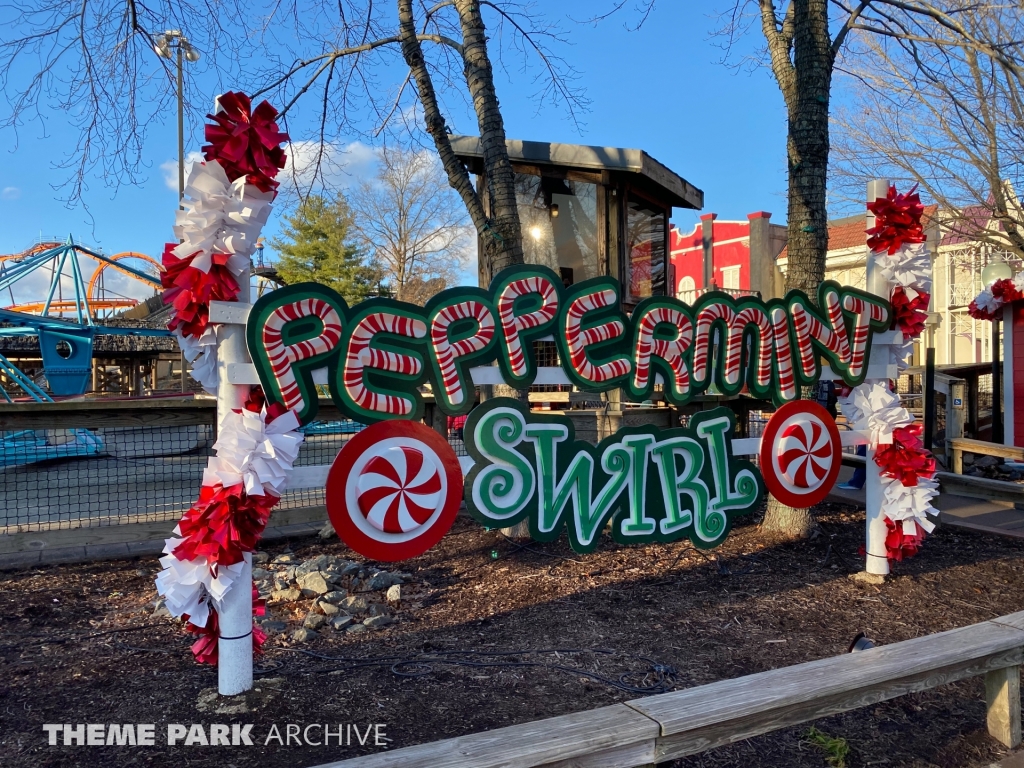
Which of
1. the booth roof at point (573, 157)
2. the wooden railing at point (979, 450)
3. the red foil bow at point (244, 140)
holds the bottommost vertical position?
the wooden railing at point (979, 450)

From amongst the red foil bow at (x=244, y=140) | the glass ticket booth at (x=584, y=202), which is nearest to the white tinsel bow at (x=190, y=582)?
the red foil bow at (x=244, y=140)

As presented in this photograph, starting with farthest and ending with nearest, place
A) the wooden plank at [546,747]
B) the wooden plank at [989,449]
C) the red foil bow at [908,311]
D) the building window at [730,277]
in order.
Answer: the building window at [730,277] < the wooden plank at [989,449] < the red foil bow at [908,311] < the wooden plank at [546,747]

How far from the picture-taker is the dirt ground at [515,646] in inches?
106

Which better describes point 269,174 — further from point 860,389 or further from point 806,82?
point 806,82

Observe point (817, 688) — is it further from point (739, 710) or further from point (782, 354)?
point (782, 354)

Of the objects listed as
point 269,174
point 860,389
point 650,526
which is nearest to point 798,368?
point 860,389

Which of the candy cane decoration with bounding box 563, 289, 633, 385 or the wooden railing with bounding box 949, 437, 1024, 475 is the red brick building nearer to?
the wooden railing with bounding box 949, 437, 1024, 475

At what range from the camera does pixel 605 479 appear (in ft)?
12.9

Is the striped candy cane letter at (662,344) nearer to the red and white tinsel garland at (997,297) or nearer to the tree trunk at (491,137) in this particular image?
the tree trunk at (491,137)

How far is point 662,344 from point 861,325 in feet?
5.10

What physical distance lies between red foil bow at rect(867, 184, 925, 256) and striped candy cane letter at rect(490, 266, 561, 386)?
8.02 feet

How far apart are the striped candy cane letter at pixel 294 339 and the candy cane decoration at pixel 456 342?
479mm

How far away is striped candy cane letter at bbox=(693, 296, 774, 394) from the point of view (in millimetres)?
4109

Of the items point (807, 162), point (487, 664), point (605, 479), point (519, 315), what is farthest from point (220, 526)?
point (807, 162)
